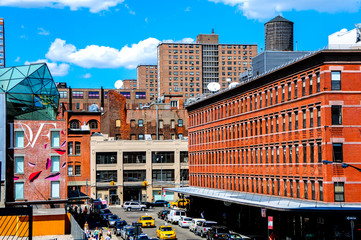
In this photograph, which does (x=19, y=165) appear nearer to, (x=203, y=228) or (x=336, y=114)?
(x=203, y=228)

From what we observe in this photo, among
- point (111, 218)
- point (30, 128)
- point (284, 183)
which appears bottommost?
point (111, 218)

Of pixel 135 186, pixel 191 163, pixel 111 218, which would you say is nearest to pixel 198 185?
pixel 191 163

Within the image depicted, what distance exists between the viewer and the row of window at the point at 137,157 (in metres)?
107

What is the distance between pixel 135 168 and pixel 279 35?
43178 mm

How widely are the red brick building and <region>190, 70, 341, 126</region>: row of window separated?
94 mm

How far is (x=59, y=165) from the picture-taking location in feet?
203

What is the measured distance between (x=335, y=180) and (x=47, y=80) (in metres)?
36.1

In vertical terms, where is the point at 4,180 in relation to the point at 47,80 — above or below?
below

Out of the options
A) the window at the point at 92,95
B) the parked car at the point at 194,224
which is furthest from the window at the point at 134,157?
the window at the point at 92,95

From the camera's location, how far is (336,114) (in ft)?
165

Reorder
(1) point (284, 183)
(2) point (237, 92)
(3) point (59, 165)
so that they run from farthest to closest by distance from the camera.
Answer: (2) point (237, 92), (3) point (59, 165), (1) point (284, 183)

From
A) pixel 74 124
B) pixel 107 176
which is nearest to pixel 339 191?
pixel 107 176

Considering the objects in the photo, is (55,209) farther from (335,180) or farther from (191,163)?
(191,163)

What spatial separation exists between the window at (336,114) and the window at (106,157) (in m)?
63.5
